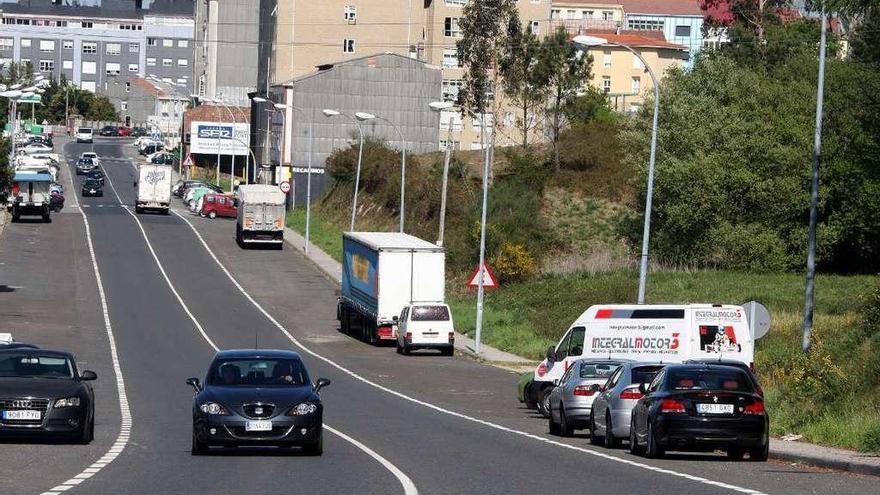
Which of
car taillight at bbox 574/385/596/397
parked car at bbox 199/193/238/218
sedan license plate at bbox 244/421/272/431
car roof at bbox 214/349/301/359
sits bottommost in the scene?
parked car at bbox 199/193/238/218

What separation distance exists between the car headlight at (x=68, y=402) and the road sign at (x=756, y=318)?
1370cm

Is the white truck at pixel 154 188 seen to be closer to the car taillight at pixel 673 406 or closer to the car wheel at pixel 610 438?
the car wheel at pixel 610 438

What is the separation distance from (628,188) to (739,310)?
62545mm

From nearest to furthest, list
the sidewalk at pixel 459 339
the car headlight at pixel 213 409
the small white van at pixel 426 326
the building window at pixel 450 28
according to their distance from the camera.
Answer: the car headlight at pixel 213 409 < the sidewalk at pixel 459 339 < the small white van at pixel 426 326 < the building window at pixel 450 28

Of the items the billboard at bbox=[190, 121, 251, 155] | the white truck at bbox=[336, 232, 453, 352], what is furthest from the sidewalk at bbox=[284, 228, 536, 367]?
the billboard at bbox=[190, 121, 251, 155]

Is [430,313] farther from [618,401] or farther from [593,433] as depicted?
[618,401]

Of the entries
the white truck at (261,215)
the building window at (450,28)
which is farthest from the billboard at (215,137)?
the white truck at (261,215)

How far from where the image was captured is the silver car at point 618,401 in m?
24.6

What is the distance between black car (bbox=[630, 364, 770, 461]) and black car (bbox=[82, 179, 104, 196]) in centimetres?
10252

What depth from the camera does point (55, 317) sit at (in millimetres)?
60406

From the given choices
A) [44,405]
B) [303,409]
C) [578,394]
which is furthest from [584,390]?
[44,405]

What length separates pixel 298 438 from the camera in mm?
21375

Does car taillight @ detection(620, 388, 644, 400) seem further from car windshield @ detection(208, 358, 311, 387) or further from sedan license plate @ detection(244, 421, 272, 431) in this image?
sedan license plate @ detection(244, 421, 272, 431)

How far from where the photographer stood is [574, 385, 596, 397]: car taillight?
27828 mm
